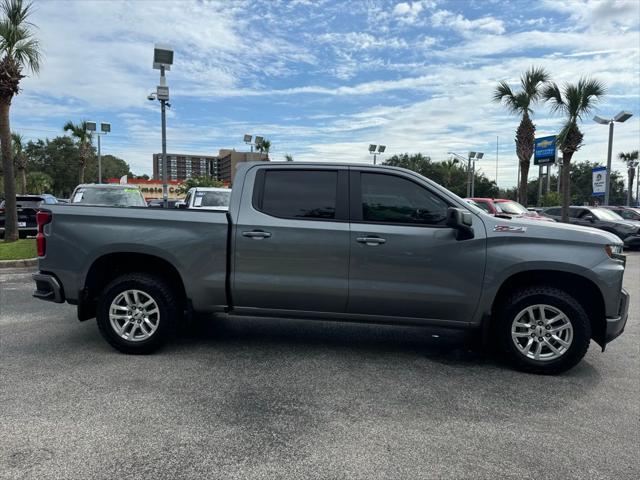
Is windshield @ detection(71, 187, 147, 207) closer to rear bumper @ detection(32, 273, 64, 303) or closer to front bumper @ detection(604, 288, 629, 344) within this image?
rear bumper @ detection(32, 273, 64, 303)

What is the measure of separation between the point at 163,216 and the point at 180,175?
11762 centimetres

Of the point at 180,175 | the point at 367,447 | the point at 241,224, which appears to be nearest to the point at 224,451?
the point at 367,447

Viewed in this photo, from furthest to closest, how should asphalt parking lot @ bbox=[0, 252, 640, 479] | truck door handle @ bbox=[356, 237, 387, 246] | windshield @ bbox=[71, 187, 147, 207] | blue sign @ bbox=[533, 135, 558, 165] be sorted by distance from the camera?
blue sign @ bbox=[533, 135, 558, 165] → windshield @ bbox=[71, 187, 147, 207] → truck door handle @ bbox=[356, 237, 387, 246] → asphalt parking lot @ bbox=[0, 252, 640, 479]

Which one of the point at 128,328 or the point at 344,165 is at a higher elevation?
the point at 344,165

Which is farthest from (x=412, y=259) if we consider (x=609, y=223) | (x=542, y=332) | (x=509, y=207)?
(x=609, y=223)

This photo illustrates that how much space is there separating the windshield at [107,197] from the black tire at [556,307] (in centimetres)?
975

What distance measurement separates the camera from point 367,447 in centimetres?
312

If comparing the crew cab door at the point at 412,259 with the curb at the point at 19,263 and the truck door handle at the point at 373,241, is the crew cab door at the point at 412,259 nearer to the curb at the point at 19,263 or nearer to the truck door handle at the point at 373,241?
the truck door handle at the point at 373,241

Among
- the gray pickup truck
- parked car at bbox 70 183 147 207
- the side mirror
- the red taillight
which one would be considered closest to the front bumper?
the gray pickup truck

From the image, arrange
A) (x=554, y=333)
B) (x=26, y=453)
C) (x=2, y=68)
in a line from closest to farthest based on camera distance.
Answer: (x=26, y=453), (x=554, y=333), (x=2, y=68)

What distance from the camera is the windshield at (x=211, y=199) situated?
1235 centimetres

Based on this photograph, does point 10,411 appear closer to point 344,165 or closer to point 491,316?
point 344,165

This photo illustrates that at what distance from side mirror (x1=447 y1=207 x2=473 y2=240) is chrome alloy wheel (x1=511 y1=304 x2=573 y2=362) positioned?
2.98 feet

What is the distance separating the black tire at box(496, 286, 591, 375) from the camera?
4.37 m
